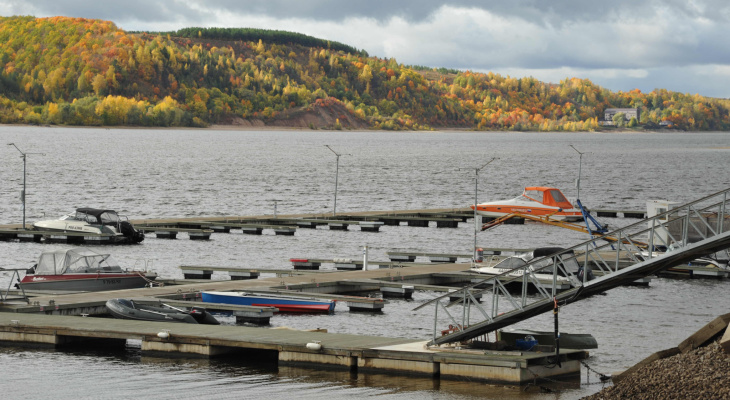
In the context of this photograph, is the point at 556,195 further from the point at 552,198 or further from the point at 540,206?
the point at 540,206

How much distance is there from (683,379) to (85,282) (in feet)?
94.0

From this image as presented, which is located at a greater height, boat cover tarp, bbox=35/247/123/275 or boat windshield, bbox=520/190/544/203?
boat windshield, bbox=520/190/544/203

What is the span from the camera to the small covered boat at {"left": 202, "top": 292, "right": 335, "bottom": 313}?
38.4m

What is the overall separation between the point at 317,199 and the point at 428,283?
237 feet

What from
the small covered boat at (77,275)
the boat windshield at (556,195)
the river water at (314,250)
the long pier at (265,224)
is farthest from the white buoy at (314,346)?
the boat windshield at (556,195)

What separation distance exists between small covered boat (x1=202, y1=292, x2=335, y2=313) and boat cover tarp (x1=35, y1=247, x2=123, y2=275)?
23.5ft

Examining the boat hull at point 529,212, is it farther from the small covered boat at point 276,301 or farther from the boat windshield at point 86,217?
the small covered boat at point 276,301

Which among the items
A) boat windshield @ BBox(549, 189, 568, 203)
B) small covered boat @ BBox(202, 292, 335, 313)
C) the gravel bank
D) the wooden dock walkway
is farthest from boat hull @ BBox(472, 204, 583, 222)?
the gravel bank

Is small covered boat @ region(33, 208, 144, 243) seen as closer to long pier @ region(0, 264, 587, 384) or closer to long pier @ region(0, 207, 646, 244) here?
long pier @ region(0, 207, 646, 244)

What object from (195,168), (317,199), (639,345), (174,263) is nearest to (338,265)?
(174,263)

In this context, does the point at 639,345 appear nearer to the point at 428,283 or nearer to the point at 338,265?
the point at 428,283

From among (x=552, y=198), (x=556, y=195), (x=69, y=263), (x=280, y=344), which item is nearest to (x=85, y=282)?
(x=69, y=263)

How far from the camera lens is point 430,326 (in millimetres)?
38062

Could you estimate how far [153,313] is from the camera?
108 feet
